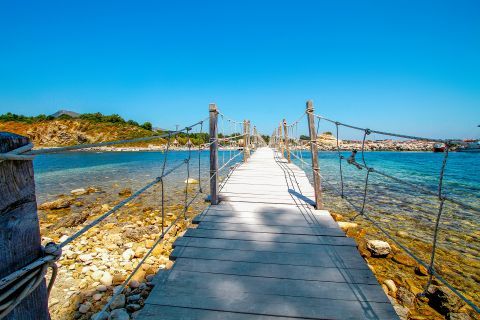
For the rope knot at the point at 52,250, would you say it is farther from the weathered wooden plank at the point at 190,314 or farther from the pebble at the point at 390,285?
the pebble at the point at 390,285

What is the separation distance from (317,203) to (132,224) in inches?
177

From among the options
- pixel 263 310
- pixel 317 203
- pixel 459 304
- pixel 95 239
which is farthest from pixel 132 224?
pixel 459 304

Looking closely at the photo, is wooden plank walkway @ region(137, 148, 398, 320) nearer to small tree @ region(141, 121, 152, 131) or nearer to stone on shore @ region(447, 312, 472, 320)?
stone on shore @ region(447, 312, 472, 320)

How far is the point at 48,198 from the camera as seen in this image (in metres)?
9.35

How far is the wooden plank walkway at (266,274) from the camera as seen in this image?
1.71 meters

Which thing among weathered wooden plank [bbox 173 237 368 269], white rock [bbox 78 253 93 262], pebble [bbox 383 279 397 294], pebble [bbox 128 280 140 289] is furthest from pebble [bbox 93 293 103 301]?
pebble [bbox 383 279 397 294]

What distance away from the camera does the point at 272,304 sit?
1.76 meters

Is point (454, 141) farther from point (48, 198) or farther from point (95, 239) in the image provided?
point (48, 198)

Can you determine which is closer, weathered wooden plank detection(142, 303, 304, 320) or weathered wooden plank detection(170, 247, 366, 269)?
weathered wooden plank detection(142, 303, 304, 320)

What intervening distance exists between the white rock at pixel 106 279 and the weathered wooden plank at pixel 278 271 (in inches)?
78.9

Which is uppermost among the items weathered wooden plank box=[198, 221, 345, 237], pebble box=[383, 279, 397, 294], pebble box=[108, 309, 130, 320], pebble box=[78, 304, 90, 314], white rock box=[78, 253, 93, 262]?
weathered wooden plank box=[198, 221, 345, 237]

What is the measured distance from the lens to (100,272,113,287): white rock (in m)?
3.49

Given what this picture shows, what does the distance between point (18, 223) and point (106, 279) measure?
3.36 meters

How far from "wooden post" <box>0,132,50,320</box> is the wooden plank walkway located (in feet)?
3.12
